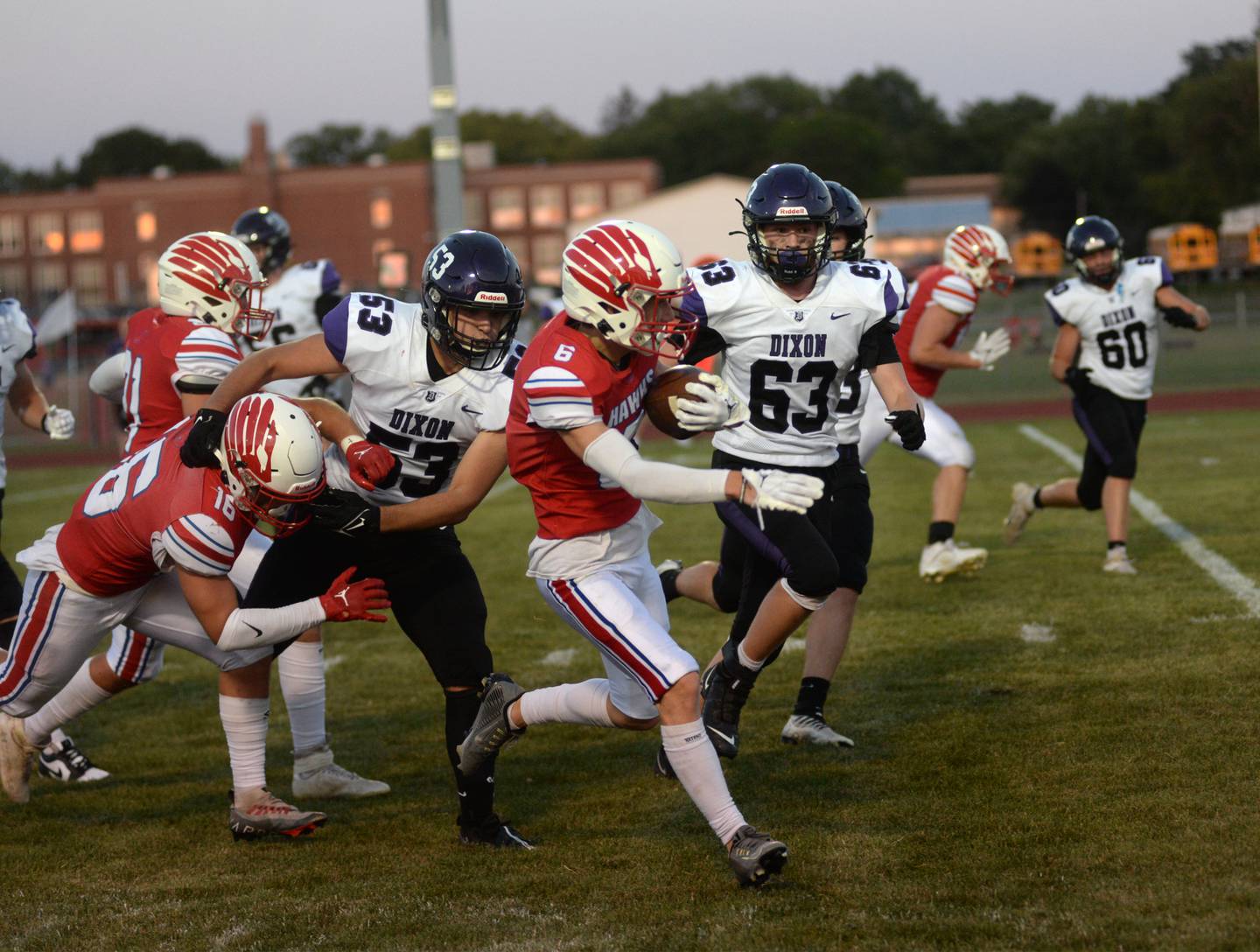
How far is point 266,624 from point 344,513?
0.38 metres

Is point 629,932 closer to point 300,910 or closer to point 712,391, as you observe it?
point 300,910

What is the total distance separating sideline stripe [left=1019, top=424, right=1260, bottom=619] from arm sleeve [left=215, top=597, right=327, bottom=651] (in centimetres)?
428

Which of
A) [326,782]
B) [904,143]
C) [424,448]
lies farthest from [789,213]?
[904,143]

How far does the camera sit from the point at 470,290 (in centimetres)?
425

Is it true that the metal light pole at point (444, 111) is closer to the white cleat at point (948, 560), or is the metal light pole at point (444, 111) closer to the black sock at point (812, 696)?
the white cleat at point (948, 560)

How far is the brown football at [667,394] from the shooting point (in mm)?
4324

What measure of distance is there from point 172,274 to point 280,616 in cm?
151

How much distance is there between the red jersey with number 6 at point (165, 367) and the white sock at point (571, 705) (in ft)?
5.26

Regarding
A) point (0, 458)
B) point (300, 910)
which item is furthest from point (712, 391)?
point (0, 458)

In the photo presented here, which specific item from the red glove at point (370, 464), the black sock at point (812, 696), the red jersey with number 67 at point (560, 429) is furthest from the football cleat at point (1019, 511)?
the red glove at point (370, 464)

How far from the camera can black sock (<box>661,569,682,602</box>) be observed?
231 inches

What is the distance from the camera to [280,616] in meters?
4.31

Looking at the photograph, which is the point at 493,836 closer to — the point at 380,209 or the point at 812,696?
the point at 812,696

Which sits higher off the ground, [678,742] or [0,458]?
[0,458]
